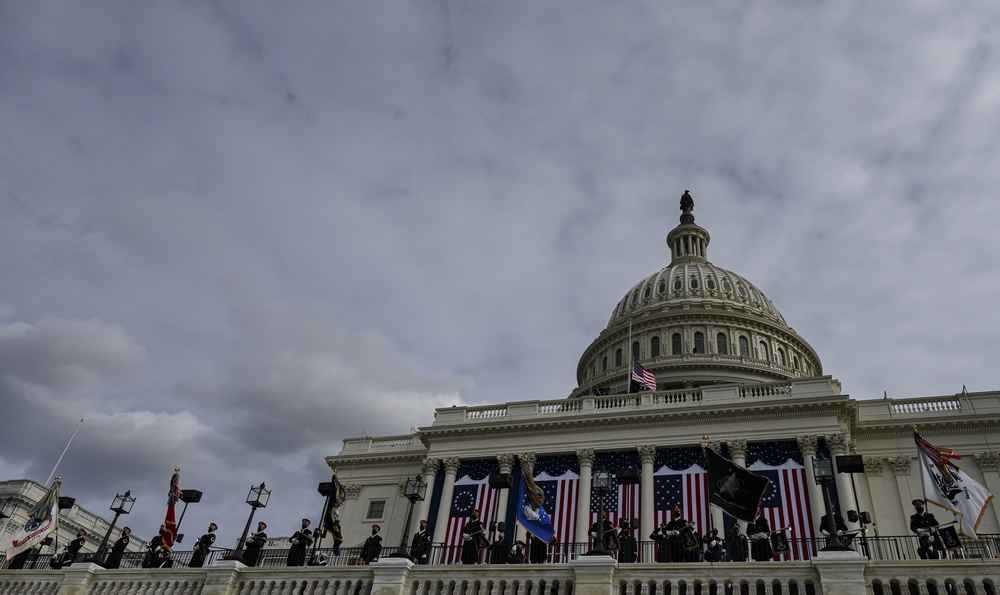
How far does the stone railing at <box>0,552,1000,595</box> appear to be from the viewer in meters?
14.5

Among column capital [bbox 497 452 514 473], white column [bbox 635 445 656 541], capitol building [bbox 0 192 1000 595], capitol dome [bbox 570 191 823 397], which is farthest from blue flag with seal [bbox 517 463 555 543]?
capitol dome [bbox 570 191 823 397]

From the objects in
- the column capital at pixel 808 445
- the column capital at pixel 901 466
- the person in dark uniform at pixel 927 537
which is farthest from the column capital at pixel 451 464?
the person in dark uniform at pixel 927 537

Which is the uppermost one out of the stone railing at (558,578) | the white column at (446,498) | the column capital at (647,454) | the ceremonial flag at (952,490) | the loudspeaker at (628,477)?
the column capital at (647,454)

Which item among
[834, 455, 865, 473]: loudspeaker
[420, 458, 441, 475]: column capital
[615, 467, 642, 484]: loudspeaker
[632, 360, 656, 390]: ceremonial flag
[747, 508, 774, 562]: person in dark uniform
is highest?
[632, 360, 656, 390]: ceremonial flag

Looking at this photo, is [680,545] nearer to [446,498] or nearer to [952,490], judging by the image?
[952,490]

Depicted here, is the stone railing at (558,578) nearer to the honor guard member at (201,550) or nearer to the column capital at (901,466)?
the honor guard member at (201,550)

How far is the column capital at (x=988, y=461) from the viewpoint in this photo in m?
35.5

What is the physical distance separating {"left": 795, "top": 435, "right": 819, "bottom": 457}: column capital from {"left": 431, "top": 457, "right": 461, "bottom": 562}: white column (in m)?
17.8

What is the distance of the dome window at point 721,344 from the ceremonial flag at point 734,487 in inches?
1760

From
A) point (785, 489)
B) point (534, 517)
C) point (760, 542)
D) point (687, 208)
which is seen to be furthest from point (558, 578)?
point (687, 208)

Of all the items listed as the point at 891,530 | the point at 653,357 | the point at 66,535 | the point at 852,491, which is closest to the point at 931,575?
the point at 852,491

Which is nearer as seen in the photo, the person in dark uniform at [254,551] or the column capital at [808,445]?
the person in dark uniform at [254,551]

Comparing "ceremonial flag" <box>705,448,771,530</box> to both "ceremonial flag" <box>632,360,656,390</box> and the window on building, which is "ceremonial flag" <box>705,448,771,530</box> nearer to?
"ceremonial flag" <box>632,360,656,390</box>

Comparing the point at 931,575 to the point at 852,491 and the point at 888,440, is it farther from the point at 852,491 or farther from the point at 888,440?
the point at 888,440
